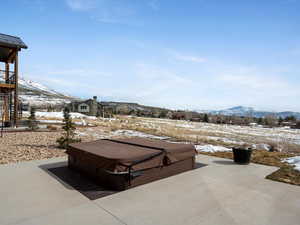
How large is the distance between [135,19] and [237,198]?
28.5 ft

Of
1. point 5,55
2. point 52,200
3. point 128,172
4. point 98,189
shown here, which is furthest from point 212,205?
point 5,55

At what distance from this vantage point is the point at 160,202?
10.9ft

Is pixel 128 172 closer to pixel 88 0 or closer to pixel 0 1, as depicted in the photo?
pixel 88 0

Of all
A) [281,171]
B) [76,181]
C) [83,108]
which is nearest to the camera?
[76,181]

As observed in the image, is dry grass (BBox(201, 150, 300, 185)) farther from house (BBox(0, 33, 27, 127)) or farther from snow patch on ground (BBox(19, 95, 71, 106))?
snow patch on ground (BBox(19, 95, 71, 106))

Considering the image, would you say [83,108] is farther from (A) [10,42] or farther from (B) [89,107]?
(A) [10,42]

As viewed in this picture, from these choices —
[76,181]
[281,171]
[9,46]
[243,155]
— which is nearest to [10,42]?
[9,46]

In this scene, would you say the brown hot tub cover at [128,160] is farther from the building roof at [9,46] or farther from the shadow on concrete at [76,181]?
the building roof at [9,46]

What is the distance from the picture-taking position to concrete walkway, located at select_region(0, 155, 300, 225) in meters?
2.78

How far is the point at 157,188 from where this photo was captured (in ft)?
13.0

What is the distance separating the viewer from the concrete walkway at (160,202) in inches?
109

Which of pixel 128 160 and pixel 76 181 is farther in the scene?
pixel 76 181

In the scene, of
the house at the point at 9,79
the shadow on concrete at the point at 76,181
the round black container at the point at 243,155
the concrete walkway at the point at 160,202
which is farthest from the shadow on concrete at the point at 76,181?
the house at the point at 9,79

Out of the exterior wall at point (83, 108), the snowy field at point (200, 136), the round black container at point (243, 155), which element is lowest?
the snowy field at point (200, 136)
